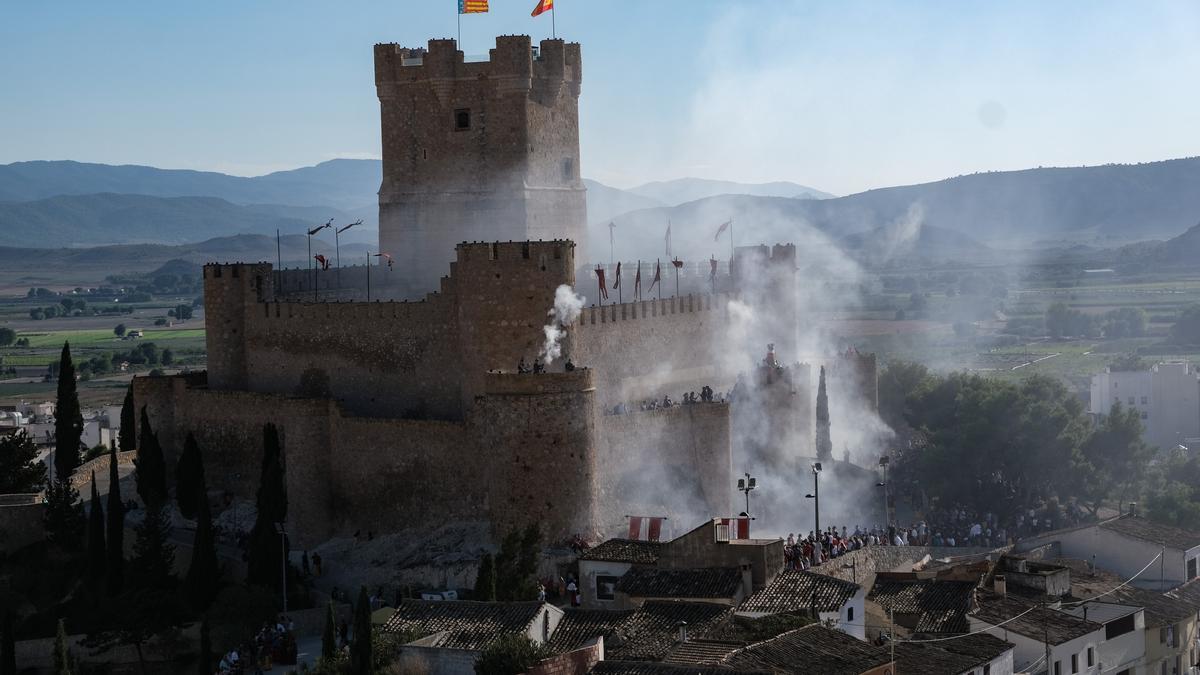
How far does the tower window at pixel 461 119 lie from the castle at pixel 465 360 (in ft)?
0.12

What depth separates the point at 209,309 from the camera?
48.4 metres

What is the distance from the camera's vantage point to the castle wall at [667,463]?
40219mm

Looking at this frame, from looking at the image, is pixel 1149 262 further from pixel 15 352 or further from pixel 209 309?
pixel 209 309

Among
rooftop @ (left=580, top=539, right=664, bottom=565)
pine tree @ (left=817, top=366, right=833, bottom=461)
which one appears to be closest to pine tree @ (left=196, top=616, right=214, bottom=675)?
rooftop @ (left=580, top=539, right=664, bottom=565)

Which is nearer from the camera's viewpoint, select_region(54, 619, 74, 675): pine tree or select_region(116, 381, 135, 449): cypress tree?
select_region(54, 619, 74, 675): pine tree

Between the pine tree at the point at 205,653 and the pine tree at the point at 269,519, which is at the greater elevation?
the pine tree at the point at 269,519

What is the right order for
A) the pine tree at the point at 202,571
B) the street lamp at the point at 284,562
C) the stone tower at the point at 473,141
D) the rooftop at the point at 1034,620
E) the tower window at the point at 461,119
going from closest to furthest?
the rooftop at the point at 1034,620
the street lamp at the point at 284,562
the pine tree at the point at 202,571
the stone tower at the point at 473,141
the tower window at the point at 461,119

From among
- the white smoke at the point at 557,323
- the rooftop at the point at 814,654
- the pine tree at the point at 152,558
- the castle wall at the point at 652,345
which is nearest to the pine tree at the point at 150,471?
the pine tree at the point at 152,558

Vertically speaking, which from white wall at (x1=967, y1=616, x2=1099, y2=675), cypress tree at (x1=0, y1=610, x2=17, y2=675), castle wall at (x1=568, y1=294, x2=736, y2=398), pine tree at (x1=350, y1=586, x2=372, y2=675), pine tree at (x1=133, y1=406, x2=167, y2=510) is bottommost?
cypress tree at (x1=0, y1=610, x2=17, y2=675)

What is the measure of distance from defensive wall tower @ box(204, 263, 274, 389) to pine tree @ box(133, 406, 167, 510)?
6.74 feet

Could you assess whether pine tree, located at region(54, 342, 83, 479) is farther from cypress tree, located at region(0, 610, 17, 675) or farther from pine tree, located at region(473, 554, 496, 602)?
pine tree, located at region(473, 554, 496, 602)

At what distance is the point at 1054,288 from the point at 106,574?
450 feet

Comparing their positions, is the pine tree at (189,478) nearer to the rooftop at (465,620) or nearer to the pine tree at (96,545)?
the pine tree at (96,545)

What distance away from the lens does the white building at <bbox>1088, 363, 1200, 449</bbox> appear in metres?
77.4
